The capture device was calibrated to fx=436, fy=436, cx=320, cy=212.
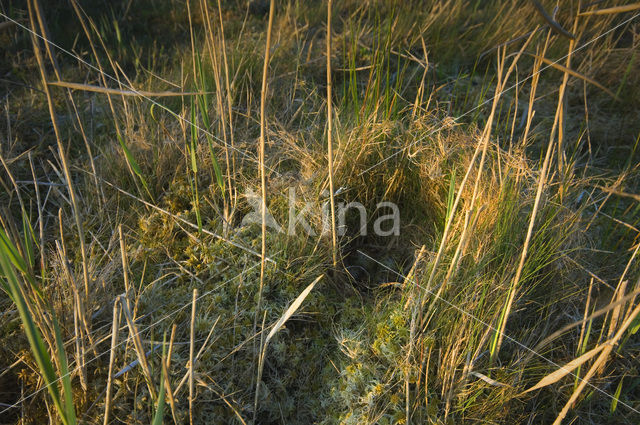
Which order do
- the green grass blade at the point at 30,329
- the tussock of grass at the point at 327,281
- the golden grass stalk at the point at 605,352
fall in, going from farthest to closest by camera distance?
the tussock of grass at the point at 327,281
the golden grass stalk at the point at 605,352
the green grass blade at the point at 30,329

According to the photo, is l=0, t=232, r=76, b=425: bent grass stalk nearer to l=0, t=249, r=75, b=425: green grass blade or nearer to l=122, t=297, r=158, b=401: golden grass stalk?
l=0, t=249, r=75, b=425: green grass blade

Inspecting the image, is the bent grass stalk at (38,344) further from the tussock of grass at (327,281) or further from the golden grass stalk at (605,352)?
the golden grass stalk at (605,352)

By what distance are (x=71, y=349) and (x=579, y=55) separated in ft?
10.4

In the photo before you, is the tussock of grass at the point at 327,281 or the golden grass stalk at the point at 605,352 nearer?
the golden grass stalk at the point at 605,352

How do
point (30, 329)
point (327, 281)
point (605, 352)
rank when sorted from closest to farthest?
1. point (30, 329)
2. point (605, 352)
3. point (327, 281)

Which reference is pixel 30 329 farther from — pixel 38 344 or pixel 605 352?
pixel 605 352

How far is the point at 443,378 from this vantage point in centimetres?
131

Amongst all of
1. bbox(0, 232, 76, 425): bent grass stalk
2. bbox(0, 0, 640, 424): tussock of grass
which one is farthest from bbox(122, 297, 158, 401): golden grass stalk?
bbox(0, 232, 76, 425): bent grass stalk

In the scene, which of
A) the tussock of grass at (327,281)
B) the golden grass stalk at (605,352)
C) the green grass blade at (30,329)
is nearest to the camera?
the green grass blade at (30,329)

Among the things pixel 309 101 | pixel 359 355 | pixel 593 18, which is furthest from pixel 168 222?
pixel 593 18

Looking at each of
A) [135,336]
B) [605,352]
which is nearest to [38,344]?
[135,336]

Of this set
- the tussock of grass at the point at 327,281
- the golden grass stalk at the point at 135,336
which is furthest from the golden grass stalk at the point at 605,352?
the golden grass stalk at the point at 135,336

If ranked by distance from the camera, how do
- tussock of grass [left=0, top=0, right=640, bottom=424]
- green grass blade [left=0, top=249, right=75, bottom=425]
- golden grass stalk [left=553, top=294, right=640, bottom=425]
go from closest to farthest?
green grass blade [left=0, top=249, right=75, bottom=425]
golden grass stalk [left=553, top=294, right=640, bottom=425]
tussock of grass [left=0, top=0, right=640, bottom=424]

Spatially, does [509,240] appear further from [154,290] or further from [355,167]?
[154,290]
